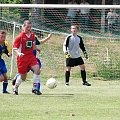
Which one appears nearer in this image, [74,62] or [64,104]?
[64,104]

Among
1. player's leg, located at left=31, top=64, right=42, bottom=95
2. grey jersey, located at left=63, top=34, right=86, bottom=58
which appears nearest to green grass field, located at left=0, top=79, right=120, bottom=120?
player's leg, located at left=31, top=64, right=42, bottom=95

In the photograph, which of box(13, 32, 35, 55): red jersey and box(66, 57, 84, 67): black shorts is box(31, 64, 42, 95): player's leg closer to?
box(13, 32, 35, 55): red jersey

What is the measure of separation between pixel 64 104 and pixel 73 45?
4.86m

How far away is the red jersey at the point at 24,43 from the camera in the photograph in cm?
1525

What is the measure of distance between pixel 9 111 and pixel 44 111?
68cm

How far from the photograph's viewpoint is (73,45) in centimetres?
1819

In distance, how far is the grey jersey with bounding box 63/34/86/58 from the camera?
18.1 m

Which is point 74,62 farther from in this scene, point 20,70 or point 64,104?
point 64,104

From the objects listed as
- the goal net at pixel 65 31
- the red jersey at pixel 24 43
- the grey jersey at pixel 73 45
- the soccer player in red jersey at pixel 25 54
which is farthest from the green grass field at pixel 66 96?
the red jersey at pixel 24 43

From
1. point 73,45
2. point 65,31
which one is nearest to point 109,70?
point 73,45

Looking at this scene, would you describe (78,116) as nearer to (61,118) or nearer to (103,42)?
(61,118)

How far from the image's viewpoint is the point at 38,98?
1455cm

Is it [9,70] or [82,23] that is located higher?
[82,23]

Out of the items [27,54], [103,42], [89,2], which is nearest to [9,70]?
[103,42]
